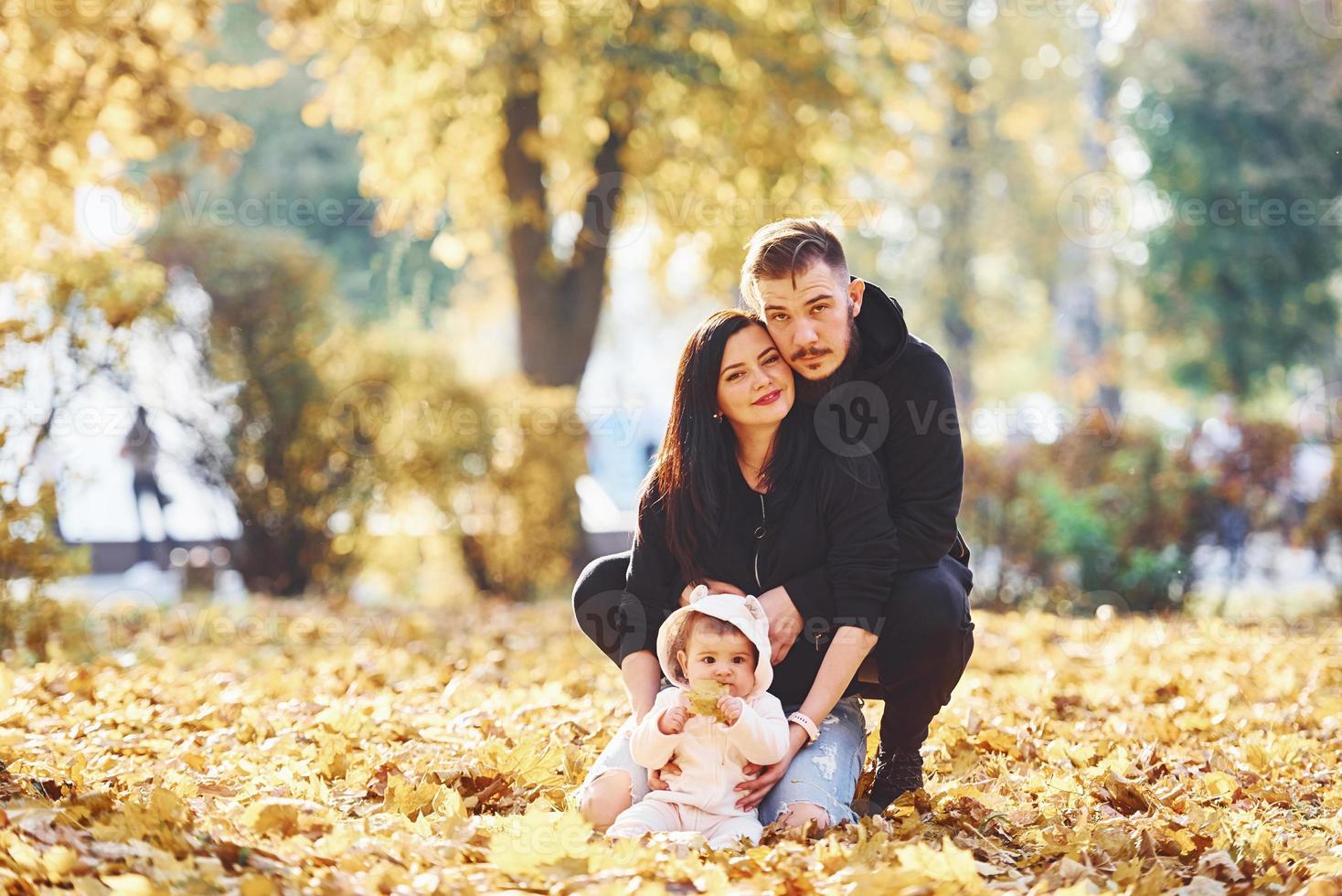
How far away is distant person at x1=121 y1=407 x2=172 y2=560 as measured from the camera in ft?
30.8

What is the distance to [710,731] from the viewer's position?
3.18 metres

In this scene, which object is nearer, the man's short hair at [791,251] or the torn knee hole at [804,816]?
the torn knee hole at [804,816]

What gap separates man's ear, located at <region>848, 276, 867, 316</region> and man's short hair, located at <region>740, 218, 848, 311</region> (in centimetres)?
4

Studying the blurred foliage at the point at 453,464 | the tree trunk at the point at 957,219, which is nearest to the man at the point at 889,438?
the blurred foliage at the point at 453,464

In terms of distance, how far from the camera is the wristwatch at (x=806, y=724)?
10.6ft

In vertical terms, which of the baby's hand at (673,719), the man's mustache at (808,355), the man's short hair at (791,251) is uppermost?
the man's short hair at (791,251)

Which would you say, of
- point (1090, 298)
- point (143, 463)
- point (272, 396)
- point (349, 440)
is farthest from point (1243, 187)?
point (143, 463)

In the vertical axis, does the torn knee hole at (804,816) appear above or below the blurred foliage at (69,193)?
below

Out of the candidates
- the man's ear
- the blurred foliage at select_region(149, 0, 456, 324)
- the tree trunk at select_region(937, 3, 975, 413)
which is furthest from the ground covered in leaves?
the blurred foliage at select_region(149, 0, 456, 324)

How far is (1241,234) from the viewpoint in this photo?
58.7 ft

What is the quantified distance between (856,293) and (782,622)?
0.91 m

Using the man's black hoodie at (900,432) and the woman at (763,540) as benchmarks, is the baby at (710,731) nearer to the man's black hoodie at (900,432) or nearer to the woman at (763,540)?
the woman at (763,540)

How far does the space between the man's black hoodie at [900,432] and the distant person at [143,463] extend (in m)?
7.10

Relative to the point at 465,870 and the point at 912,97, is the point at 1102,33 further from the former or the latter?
the point at 465,870
